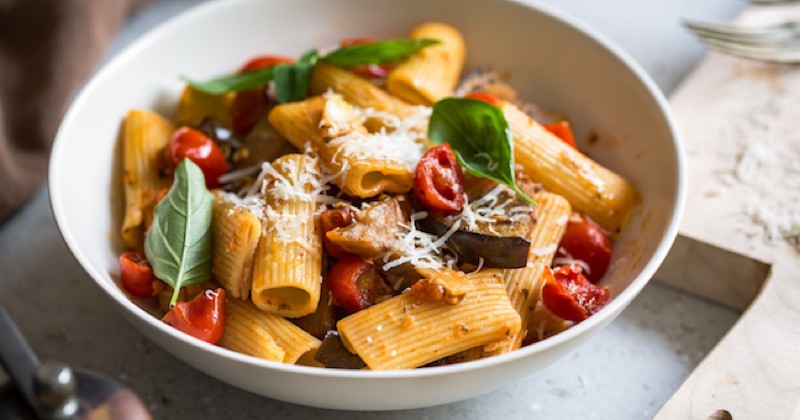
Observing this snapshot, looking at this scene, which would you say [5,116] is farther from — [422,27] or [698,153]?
[698,153]

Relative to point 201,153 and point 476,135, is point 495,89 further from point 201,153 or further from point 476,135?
point 201,153

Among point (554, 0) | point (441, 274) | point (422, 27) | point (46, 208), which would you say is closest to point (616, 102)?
point (422, 27)

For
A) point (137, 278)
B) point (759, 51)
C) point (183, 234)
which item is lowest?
point (137, 278)

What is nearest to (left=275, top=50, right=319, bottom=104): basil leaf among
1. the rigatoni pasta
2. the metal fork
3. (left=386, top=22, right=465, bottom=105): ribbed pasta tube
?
the rigatoni pasta

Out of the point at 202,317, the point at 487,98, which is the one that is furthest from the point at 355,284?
the point at 487,98

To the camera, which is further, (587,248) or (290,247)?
(587,248)

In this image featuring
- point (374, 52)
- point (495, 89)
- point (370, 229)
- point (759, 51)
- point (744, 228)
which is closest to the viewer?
point (370, 229)
